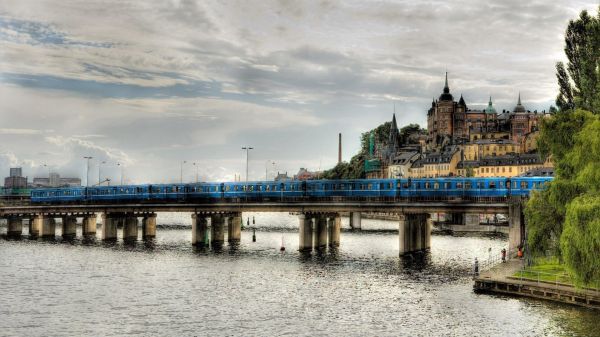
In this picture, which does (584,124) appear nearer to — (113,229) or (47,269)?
(47,269)

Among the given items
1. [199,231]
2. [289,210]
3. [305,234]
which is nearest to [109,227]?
[199,231]

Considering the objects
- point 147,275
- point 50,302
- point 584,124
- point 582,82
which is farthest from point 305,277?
point 582,82

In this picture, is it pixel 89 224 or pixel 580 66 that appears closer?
pixel 580 66

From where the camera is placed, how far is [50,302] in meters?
63.1

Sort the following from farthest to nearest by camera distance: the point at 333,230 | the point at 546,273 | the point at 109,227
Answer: the point at 109,227, the point at 333,230, the point at 546,273

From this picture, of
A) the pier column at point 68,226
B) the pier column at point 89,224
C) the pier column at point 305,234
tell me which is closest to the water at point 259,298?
the pier column at point 305,234

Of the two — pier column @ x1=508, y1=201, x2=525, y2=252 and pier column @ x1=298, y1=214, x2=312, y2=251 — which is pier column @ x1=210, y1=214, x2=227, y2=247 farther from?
pier column @ x1=508, y1=201, x2=525, y2=252

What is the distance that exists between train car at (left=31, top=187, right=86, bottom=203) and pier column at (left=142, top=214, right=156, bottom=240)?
1687cm

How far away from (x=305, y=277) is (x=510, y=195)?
112 feet

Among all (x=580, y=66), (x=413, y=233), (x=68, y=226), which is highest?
(x=580, y=66)

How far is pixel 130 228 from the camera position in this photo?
131 meters

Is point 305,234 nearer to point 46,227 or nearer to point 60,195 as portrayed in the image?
point 46,227

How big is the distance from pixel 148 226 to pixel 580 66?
275 ft

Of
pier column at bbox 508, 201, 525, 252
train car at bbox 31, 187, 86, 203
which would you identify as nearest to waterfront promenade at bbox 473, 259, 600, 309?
pier column at bbox 508, 201, 525, 252
